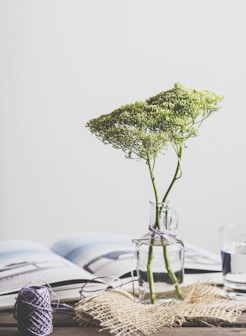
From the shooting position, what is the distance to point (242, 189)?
2842 millimetres

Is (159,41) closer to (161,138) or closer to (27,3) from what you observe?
(27,3)

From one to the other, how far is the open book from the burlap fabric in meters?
0.08

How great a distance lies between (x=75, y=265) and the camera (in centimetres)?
137

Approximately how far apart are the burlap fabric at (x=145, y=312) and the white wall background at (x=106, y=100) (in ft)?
5.76

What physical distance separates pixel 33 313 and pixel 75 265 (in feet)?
1.34

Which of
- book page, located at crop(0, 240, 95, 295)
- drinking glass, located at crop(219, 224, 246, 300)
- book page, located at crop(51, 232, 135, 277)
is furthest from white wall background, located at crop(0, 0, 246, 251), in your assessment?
drinking glass, located at crop(219, 224, 246, 300)

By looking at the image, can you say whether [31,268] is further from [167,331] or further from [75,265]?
[167,331]

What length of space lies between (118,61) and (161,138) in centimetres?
186

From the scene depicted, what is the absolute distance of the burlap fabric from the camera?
98cm

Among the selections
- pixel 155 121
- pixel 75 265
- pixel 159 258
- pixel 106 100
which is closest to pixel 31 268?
pixel 75 265

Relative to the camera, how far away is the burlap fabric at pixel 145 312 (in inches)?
38.7

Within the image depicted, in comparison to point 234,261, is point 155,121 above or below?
above

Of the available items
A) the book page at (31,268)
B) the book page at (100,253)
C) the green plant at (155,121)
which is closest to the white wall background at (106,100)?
the book page at (100,253)

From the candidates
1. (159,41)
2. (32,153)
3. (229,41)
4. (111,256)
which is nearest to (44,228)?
(32,153)
